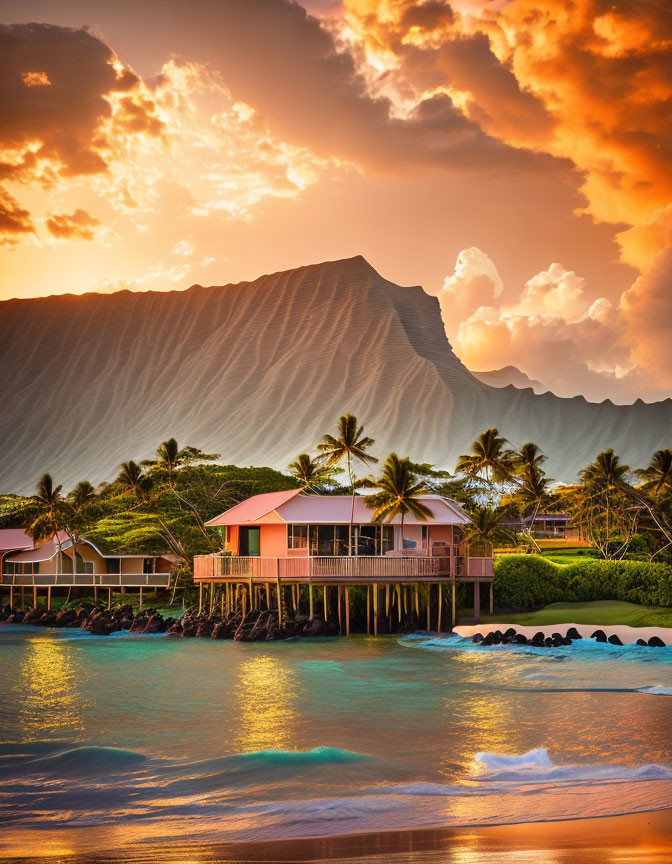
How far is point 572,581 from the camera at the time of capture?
35531 mm

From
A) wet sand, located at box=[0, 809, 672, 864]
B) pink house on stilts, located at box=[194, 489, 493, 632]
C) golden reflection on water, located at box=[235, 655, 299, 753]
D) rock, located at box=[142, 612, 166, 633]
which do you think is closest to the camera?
wet sand, located at box=[0, 809, 672, 864]

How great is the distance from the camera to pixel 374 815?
38.4 ft

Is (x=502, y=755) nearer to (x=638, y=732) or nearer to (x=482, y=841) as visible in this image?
(x=638, y=732)

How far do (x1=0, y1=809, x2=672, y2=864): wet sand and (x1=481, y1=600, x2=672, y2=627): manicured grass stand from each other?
2113 centimetres

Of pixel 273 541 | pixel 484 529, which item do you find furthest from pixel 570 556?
pixel 273 541

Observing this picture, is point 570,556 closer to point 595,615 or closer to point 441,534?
point 441,534

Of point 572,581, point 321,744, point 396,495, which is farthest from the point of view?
point 396,495

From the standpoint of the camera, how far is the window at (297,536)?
36625 millimetres

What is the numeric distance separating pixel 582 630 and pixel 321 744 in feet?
56.4

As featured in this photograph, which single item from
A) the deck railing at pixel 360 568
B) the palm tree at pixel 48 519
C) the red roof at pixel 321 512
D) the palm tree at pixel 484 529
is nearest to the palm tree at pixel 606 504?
the palm tree at pixel 484 529

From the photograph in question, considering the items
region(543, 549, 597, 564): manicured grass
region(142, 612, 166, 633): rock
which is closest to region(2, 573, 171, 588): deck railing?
region(142, 612, 166, 633): rock

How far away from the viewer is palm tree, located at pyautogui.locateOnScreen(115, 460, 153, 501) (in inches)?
2191

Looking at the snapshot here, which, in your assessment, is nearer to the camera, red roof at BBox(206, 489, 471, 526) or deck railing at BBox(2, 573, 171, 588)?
red roof at BBox(206, 489, 471, 526)

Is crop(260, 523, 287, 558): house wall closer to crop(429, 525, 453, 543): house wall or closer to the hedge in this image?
crop(429, 525, 453, 543): house wall
